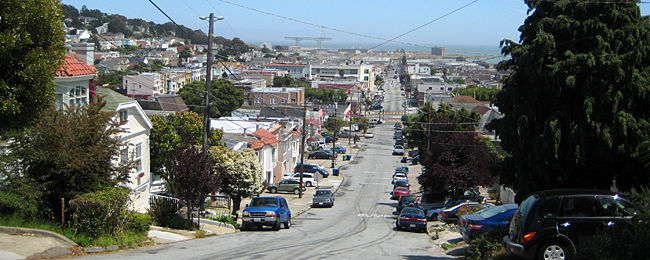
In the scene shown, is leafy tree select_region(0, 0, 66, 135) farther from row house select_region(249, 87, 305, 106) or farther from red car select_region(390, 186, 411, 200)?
row house select_region(249, 87, 305, 106)

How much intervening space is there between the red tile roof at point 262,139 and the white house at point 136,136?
16.7 m

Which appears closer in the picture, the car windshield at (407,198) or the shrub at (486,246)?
the shrub at (486,246)

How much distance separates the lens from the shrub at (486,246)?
1463 cm

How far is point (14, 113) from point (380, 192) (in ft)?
149

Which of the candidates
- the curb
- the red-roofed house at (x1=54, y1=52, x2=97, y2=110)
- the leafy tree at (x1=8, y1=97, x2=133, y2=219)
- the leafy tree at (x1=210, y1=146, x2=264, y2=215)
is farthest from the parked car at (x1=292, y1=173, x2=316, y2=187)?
the curb

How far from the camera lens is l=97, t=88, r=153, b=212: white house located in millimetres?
25875

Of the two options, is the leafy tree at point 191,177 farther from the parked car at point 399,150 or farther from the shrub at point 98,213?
the parked car at point 399,150

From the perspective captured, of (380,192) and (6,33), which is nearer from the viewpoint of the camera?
(6,33)

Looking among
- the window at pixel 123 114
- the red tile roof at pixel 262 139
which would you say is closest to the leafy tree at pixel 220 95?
the red tile roof at pixel 262 139

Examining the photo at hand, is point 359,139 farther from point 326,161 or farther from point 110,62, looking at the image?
point 110,62

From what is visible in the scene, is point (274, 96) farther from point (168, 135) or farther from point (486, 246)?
point (486, 246)

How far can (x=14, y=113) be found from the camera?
10.2 m

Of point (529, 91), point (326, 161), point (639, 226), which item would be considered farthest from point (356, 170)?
point (639, 226)

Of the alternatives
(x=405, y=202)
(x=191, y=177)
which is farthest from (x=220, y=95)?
(x=191, y=177)
